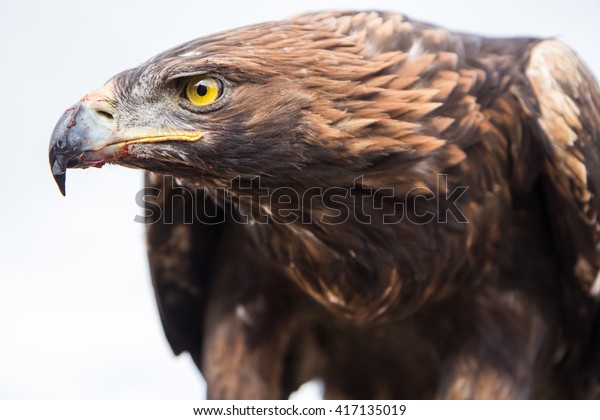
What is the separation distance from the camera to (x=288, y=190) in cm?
330

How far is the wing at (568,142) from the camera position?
348 centimetres

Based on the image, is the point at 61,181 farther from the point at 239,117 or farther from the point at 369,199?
the point at 369,199

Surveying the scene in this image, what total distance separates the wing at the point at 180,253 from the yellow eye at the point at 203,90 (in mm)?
861

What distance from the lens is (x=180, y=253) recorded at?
424 centimetres

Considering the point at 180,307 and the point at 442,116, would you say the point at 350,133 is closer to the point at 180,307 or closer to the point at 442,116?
the point at 442,116

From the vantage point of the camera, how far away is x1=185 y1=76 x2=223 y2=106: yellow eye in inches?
121

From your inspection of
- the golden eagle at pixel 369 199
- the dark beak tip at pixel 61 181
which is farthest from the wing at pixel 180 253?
the dark beak tip at pixel 61 181

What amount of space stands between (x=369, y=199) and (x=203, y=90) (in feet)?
2.38

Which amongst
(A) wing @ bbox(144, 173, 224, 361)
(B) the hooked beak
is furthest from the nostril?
(A) wing @ bbox(144, 173, 224, 361)

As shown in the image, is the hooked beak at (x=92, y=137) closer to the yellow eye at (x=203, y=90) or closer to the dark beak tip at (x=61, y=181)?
the dark beak tip at (x=61, y=181)

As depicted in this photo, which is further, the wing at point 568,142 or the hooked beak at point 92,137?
the wing at point 568,142

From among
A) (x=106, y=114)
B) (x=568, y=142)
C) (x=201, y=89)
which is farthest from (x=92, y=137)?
(x=568, y=142)

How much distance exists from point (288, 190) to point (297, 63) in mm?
451

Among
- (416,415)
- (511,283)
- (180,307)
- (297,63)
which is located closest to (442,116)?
(297,63)
